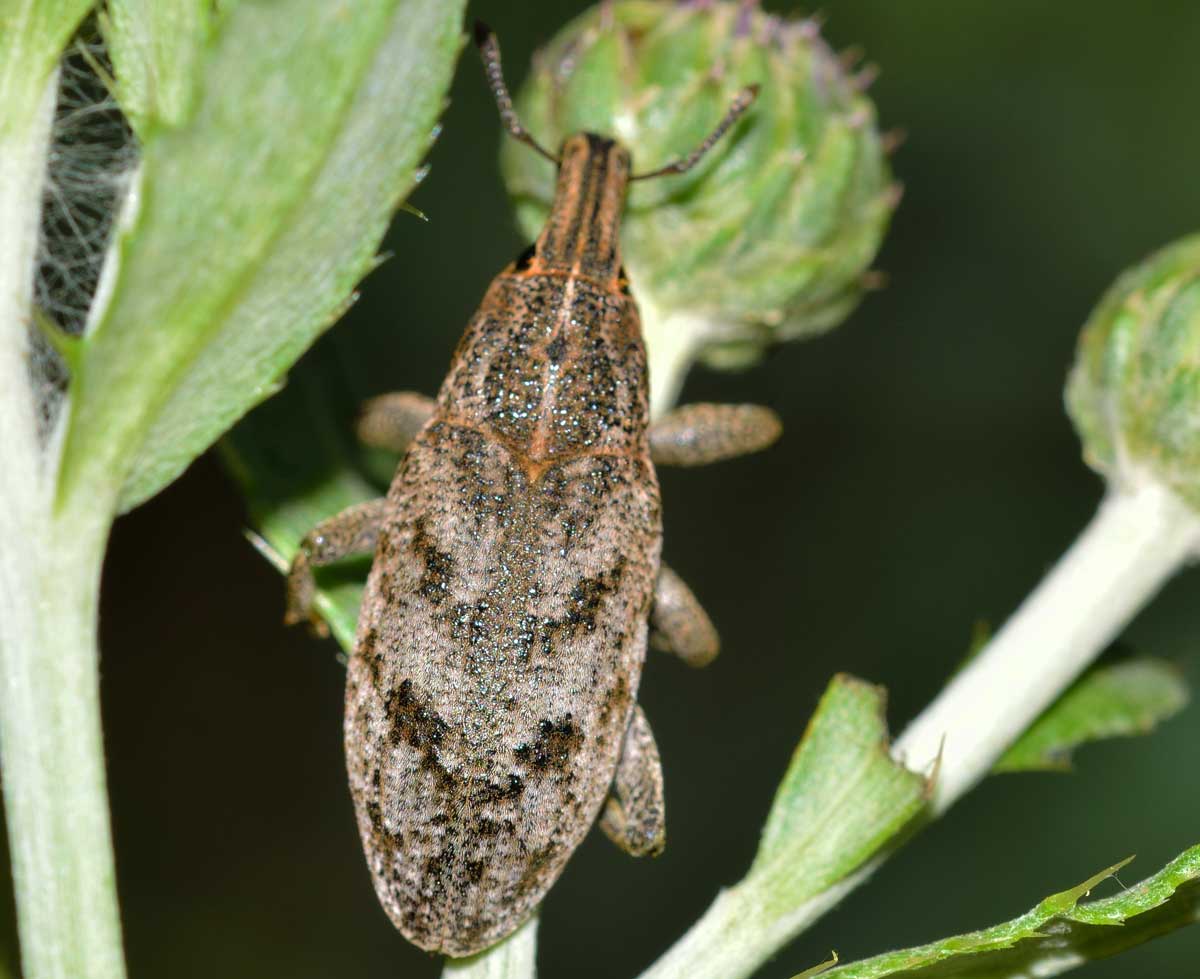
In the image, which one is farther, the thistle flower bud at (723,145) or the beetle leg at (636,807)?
the thistle flower bud at (723,145)

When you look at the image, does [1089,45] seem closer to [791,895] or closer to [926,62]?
[926,62]

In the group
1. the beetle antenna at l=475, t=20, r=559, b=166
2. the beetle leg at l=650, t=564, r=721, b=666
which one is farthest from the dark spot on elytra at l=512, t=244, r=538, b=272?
the beetle leg at l=650, t=564, r=721, b=666

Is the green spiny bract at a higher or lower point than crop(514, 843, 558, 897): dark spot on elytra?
higher

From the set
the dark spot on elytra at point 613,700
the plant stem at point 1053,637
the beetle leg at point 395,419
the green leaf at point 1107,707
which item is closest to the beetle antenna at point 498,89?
the beetle leg at point 395,419

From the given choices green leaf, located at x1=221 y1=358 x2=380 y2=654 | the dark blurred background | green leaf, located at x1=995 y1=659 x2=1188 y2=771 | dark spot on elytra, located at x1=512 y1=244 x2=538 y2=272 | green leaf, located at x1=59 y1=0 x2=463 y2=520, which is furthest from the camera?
the dark blurred background

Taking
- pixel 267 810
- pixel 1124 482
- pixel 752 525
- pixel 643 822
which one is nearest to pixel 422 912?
pixel 643 822

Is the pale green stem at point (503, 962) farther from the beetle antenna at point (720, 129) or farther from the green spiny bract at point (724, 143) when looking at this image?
the beetle antenna at point (720, 129)

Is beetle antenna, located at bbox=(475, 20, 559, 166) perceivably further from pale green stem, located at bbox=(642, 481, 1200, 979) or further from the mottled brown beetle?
pale green stem, located at bbox=(642, 481, 1200, 979)
